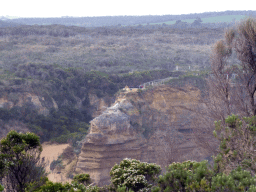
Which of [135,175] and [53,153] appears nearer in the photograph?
[135,175]

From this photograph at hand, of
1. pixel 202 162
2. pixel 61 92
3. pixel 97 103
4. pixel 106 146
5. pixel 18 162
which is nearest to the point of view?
pixel 202 162

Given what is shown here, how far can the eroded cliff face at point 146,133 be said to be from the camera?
Result: 14422mm

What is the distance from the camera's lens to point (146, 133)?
17375 mm


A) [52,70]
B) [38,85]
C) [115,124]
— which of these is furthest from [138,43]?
[115,124]

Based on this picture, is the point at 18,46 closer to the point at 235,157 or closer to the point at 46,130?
the point at 46,130

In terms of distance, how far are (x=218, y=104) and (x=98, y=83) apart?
17.1 m

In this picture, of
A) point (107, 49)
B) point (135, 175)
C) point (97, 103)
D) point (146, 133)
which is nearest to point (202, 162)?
point (135, 175)

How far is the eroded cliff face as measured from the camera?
568 inches

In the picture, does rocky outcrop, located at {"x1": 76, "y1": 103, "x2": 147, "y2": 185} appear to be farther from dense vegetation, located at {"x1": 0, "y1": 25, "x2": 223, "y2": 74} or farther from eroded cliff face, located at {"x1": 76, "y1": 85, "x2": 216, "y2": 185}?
dense vegetation, located at {"x1": 0, "y1": 25, "x2": 223, "y2": 74}

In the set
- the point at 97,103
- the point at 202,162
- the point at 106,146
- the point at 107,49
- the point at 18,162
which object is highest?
the point at 107,49

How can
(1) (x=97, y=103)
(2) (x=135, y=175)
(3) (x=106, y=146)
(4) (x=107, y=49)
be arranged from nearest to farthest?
(2) (x=135, y=175), (3) (x=106, y=146), (1) (x=97, y=103), (4) (x=107, y=49)

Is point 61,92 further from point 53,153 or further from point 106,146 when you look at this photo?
point 106,146

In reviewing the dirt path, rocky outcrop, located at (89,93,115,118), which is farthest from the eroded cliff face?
rocky outcrop, located at (89,93,115,118)

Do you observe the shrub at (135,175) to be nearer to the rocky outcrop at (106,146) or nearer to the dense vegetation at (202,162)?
the dense vegetation at (202,162)
